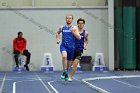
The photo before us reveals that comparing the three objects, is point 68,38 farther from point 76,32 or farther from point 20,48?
point 20,48

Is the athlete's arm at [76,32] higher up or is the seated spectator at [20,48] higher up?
the athlete's arm at [76,32]

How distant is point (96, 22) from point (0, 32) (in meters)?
4.68

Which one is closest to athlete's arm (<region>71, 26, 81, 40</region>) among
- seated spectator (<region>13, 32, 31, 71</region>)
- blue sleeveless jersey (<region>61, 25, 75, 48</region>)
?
blue sleeveless jersey (<region>61, 25, 75, 48</region>)

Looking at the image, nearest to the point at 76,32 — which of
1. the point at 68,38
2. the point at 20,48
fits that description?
the point at 68,38

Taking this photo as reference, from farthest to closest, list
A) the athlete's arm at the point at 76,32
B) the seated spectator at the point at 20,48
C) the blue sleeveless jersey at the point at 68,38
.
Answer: the seated spectator at the point at 20,48 < the blue sleeveless jersey at the point at 68,38 < the athlete's arm at the point at 76,32

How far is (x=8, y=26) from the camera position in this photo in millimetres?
21719

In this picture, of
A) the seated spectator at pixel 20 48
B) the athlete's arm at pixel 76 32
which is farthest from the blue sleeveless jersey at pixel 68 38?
the seated spectator at pixel 20 48

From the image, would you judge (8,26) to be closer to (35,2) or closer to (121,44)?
(35,2)

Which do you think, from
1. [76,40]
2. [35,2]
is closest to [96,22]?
[35,2]

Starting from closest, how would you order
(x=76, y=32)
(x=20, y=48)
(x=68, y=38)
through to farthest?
(x=76, y=32) → (x=68, y=38) → (x=20, y=48)

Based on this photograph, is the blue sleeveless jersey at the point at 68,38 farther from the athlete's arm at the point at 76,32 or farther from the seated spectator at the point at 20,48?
the seated spectator at the point at 20,48

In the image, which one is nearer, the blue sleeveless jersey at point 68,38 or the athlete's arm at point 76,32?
the athlete's arm at point 76,32

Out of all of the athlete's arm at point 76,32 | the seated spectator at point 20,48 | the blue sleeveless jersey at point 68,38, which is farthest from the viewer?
the seated spectator at point 20,48

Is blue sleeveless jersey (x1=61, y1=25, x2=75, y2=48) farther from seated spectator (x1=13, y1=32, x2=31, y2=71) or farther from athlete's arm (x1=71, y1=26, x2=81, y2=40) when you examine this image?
seated spectator (x1=13, y1=32, x2=31, y2=71)
